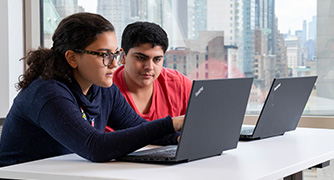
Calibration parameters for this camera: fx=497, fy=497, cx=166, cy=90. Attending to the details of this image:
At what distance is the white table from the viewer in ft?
3.86

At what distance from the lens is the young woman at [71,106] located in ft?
4.54

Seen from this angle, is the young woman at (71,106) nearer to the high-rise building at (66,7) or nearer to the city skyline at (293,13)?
the city skyline at (293,13)

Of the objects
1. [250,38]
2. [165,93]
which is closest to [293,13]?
[250,38]

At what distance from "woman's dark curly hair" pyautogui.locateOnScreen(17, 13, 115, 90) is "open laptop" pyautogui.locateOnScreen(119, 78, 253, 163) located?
1.23 feet

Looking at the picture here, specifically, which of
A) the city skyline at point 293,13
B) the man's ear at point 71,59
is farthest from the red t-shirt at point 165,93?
the city skyline at point 293,13

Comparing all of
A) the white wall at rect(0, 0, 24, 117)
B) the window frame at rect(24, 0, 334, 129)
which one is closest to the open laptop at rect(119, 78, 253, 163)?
the white wall at rect(0, 0, 24, 117)

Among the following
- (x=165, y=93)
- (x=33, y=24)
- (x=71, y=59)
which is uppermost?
(x=33, y=24)

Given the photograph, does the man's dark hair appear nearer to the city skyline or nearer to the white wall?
the city skyline

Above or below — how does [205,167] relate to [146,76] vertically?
below

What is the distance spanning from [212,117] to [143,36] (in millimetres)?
939

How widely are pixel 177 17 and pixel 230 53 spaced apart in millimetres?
474

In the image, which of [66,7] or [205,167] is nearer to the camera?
[205,167]

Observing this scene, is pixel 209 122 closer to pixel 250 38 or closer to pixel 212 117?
pixel 212 117

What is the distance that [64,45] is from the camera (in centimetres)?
162
